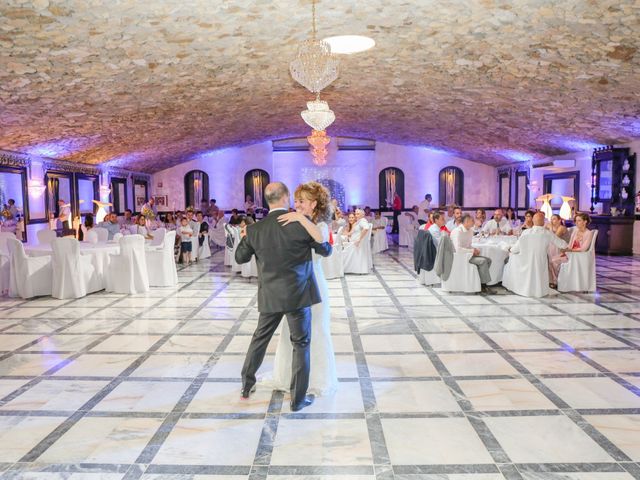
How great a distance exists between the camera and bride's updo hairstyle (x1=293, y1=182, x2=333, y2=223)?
3.05 m

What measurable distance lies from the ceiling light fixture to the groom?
422 cm

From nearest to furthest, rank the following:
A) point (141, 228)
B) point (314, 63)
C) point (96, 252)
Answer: point (314, 63), point (96, 252), point (141, 228)

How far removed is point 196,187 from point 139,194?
7.05ft

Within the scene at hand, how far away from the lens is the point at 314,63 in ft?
20.2

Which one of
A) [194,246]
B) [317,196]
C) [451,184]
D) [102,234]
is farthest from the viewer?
[451,184]

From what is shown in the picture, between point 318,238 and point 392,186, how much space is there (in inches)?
665

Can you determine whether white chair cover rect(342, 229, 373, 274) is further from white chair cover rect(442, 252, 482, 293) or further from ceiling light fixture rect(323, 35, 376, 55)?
ceiling light fixture rect(323, 35, 376, 55)

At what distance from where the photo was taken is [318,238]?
291 centimetres

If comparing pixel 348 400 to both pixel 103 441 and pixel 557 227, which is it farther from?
pixel 557 227

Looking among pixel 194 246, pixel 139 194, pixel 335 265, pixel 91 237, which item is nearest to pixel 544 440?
pixel 335 265

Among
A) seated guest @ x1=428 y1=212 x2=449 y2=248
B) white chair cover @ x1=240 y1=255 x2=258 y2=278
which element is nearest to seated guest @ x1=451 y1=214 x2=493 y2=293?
seated guest @ x1=428 y1=212 x2=449 y2=248

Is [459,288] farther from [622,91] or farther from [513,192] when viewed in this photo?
[513,192]

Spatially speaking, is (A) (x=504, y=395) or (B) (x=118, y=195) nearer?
(A) (x=504, y=395)

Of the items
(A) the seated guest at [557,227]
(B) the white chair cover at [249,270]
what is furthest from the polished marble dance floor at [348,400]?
(B) the white chair cover at [249,270]
